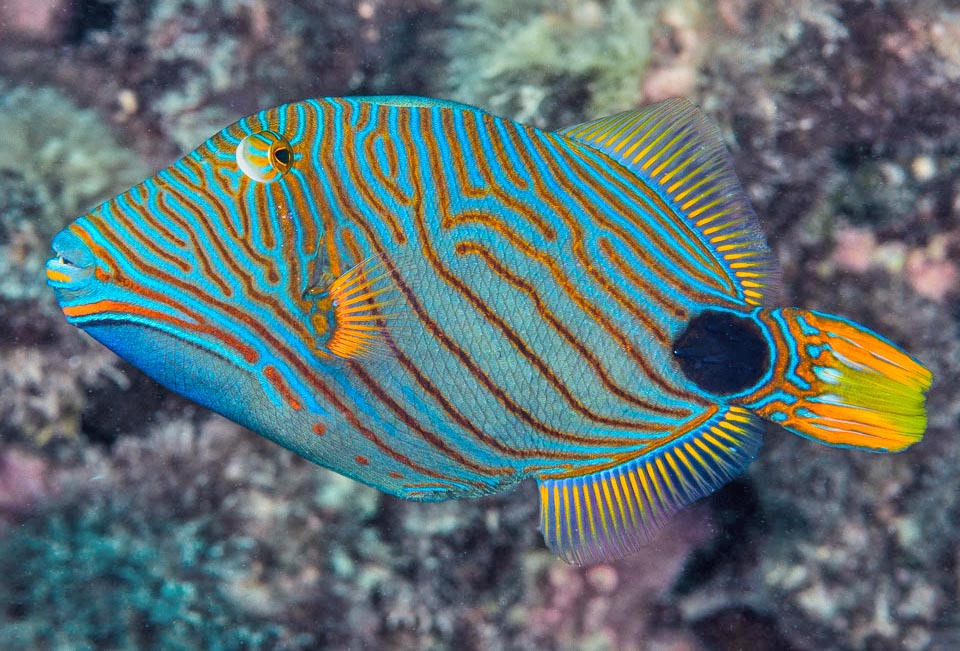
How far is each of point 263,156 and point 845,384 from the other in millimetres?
1572

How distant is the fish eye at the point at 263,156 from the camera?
158cm

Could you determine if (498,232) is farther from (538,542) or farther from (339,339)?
(538,542)

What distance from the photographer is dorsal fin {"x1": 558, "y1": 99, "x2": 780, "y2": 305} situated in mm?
1859

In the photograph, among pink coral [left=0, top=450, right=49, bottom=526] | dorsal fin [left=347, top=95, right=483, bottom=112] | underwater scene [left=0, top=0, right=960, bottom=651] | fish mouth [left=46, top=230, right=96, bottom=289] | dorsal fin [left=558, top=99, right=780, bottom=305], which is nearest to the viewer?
fish mouth [left=46, top=230, right=96, bottom=289]

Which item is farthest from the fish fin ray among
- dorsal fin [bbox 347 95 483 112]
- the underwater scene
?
the underwater scene

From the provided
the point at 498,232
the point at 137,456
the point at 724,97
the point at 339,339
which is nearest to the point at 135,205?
the point at 339,339

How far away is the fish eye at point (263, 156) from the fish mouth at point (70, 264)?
1.30ft

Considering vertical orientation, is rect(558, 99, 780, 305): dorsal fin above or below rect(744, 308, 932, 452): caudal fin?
above

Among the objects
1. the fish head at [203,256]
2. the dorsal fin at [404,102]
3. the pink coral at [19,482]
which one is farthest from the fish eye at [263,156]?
the pink coral at [19,482]

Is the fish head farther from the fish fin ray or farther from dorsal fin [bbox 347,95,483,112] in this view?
dorsal fin [bbox 347,95,483,112]

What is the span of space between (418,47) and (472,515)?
208cm

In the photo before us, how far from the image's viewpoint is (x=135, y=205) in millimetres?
1600

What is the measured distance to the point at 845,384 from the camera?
185 cm

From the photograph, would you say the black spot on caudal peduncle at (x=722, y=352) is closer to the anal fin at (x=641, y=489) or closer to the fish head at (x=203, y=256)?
the anal fin at (x=641, y=489)
